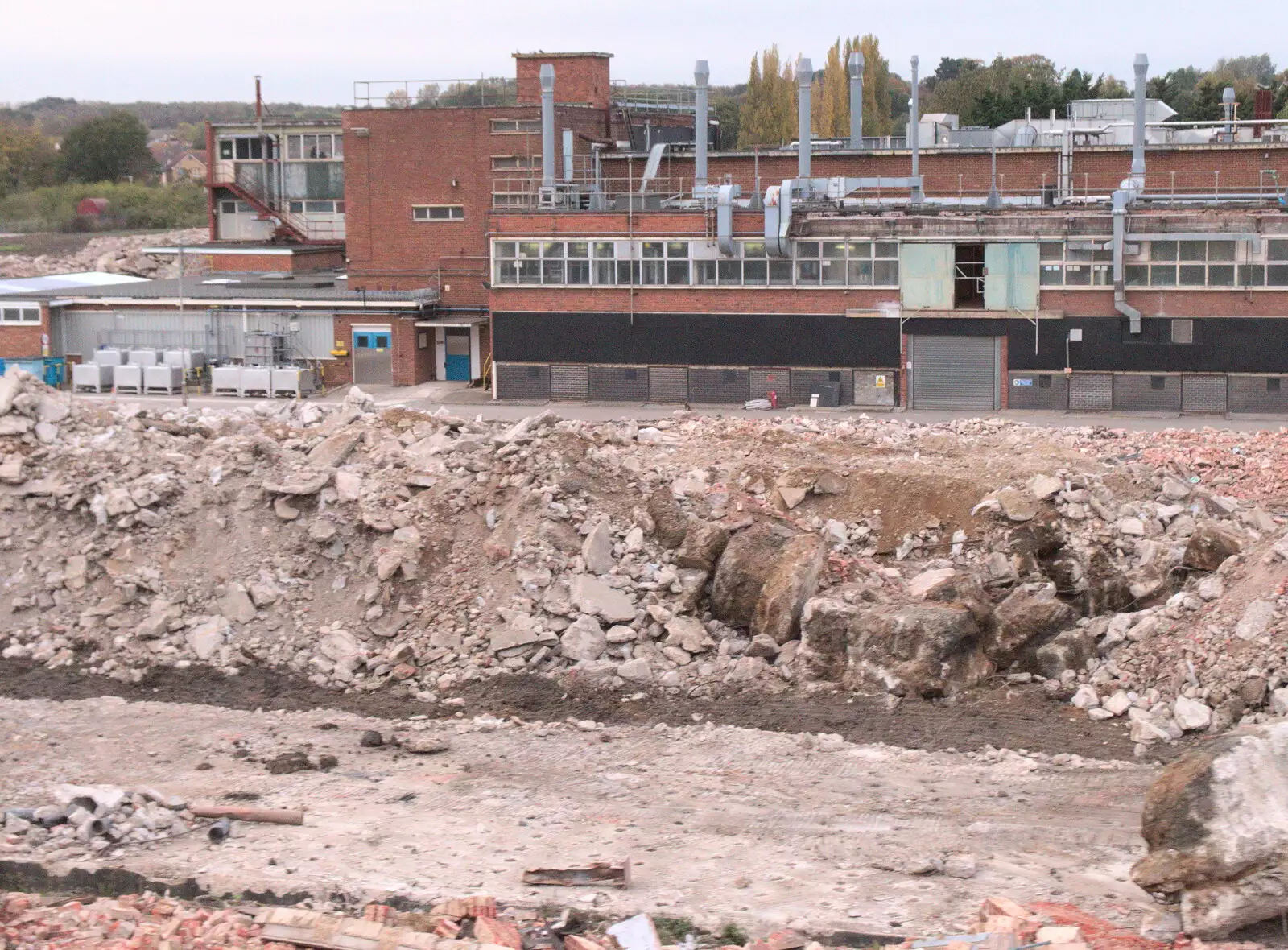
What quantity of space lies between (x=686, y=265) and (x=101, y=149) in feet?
285

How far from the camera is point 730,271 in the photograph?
4259cm

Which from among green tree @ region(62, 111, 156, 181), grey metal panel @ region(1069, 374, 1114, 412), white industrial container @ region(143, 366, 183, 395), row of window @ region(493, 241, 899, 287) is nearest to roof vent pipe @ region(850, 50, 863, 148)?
row of window @ region(493, 241, 899, 287)

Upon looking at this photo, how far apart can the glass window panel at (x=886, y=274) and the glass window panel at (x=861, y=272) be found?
0.42ft

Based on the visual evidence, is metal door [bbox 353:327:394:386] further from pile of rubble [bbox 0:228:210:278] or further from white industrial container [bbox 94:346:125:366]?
pile of rubble [bbox 0:228:210:278]

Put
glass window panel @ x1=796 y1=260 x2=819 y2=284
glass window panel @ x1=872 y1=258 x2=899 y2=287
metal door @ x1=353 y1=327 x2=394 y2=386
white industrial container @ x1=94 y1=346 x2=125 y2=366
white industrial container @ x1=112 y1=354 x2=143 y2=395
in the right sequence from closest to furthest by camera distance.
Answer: glass window panel @ x1=872 y1=258 x2=899 y2=287, glass window panel @ x1=796 y1=260 x2=819 y2=284, white industrial container @ x1=112 y1=354 x2=143 y2=395, white industrial container @ x1=94 y1=346 x2=125 y2=366, metal door @ x1=353 y1=327 x2=394 y2=386

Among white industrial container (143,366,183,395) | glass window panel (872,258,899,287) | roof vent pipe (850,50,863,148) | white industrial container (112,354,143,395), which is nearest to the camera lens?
glass window panel (872,258,899,287)

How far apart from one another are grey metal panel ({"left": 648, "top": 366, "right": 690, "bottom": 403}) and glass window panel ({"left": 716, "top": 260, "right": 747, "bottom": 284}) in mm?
2736

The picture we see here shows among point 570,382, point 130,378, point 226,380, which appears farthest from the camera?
point 130,378

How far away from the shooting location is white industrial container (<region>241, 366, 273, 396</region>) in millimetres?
45188

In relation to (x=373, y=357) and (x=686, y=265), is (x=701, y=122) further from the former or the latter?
(x=373, y=357)

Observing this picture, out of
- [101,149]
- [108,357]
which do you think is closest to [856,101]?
[108,357]

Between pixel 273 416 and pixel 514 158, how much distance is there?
2435 centimetres

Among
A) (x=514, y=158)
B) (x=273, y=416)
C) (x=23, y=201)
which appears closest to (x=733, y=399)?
(x=514, y=158)

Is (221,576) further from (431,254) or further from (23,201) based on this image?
(23,201)
